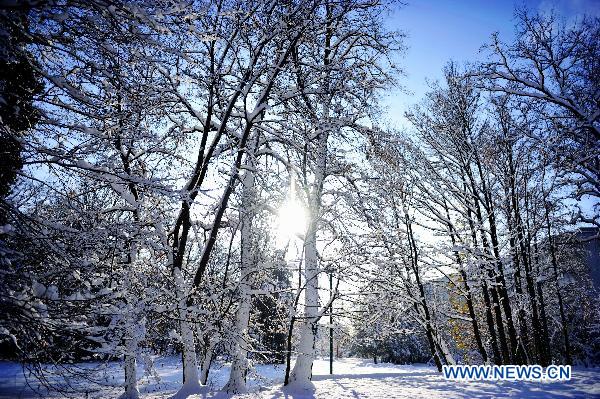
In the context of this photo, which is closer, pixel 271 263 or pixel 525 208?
pixel 271 263

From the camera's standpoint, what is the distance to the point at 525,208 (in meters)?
13.2

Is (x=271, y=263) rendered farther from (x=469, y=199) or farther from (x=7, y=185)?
(x=469, y=199)

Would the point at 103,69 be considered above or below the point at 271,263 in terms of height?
above

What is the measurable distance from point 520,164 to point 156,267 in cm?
1270

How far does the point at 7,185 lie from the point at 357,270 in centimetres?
805

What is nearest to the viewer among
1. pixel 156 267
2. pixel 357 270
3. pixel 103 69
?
pixel 103 69

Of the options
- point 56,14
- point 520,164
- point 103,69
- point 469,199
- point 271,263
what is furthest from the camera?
point 520,164

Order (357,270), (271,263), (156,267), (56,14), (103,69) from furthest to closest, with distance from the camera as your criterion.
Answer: (357,270) → (271,263) → (156,267) → (103,69) → (56,14)

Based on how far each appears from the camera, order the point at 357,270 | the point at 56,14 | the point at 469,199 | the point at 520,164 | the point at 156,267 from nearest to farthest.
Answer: the point at 56,14 < the point at 156,267 < the point at 357,270 < the point at 469,199 < the point at 520,164

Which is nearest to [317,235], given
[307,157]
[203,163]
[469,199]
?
[307,157]

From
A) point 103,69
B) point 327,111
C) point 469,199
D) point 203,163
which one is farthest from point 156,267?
point 469,199

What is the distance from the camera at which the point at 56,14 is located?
306 centimetres

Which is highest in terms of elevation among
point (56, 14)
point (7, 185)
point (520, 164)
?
point (520, 164)

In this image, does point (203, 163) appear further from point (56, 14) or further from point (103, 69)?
point (56, 14)
